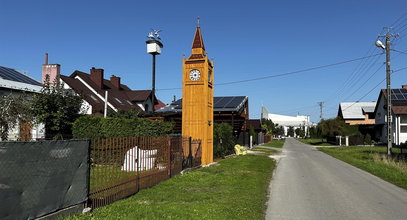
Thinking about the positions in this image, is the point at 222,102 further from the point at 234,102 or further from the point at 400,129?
the point at 400,129

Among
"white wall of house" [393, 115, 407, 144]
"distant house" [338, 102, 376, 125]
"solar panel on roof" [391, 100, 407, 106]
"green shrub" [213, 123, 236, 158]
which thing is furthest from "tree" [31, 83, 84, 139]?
"distant house" [338, 102, 376, 125]

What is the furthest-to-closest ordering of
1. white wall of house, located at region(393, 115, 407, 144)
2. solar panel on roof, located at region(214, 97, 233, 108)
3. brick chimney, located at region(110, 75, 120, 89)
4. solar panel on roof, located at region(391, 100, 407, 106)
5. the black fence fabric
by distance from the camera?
solar panel on roof, located at region(391, 100, 407, 106) < white wall of house, located at region(393, 115, 407, 144) < brick chimney, located at region(110, 75, 120, 89) < solar panel on roof, located at region(214, 97, 233, 108) < the black fence fabric

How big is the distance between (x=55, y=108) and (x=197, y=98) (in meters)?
7.61

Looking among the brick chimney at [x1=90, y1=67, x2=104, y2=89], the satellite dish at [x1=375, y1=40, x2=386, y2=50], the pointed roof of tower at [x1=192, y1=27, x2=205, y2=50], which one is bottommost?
the pointed roof of tower at [x1=192, y1=27, x2=205, y2=50]

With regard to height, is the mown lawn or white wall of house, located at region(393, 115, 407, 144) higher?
white wall of house, located at region(393, 115, 407, 144)

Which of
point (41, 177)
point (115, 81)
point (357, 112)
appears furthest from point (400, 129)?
point (41, 177)

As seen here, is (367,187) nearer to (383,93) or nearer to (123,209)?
Answer: (123,209)

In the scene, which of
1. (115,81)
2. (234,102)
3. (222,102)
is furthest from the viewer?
(115,81)

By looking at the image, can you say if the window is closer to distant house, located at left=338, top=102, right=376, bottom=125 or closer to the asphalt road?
distant house, located at left=338, top=102, right=376, bottom=125

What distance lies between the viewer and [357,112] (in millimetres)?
79438

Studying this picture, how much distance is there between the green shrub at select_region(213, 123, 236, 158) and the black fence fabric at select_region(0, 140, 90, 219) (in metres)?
14.6

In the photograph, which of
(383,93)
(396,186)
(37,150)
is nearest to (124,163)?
(37,150)

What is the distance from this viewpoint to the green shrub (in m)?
21.9

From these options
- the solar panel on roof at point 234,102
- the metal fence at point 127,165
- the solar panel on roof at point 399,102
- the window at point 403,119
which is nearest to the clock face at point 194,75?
the metal fence at point 127,165
